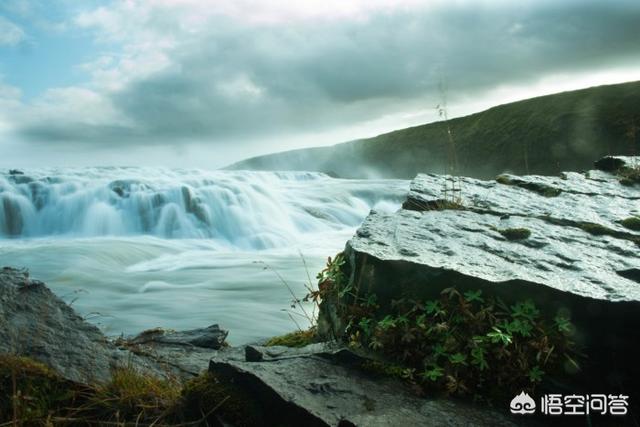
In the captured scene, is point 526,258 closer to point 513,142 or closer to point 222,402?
point 222,402

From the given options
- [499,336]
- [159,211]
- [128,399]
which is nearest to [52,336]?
[128,399]

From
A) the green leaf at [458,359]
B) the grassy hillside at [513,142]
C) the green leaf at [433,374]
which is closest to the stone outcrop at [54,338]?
the green leaf at [433,374]

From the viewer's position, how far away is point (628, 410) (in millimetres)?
2861

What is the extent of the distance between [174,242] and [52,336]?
47.0 feet

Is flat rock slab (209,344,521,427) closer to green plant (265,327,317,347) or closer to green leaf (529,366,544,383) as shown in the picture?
green leaf (529,366,544,383)

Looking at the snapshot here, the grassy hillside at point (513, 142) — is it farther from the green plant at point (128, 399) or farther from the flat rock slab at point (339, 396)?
the green plant at point (128, 399)

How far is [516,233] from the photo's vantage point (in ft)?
13.7

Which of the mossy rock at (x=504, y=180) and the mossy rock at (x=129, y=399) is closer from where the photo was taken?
the mossy rock at (x=129, y=399)

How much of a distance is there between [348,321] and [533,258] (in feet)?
4.67

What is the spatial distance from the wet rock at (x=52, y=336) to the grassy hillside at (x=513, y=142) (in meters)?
26.5

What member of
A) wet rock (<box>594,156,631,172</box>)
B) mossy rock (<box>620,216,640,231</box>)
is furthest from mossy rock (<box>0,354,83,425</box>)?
wet rock (<box>594,156,631,172</box>)

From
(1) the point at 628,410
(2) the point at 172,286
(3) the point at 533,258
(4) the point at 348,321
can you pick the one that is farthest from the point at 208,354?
(2) the point at 172,286

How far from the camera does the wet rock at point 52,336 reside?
3297mm

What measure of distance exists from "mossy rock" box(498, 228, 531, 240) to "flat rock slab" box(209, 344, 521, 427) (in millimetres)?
1751
